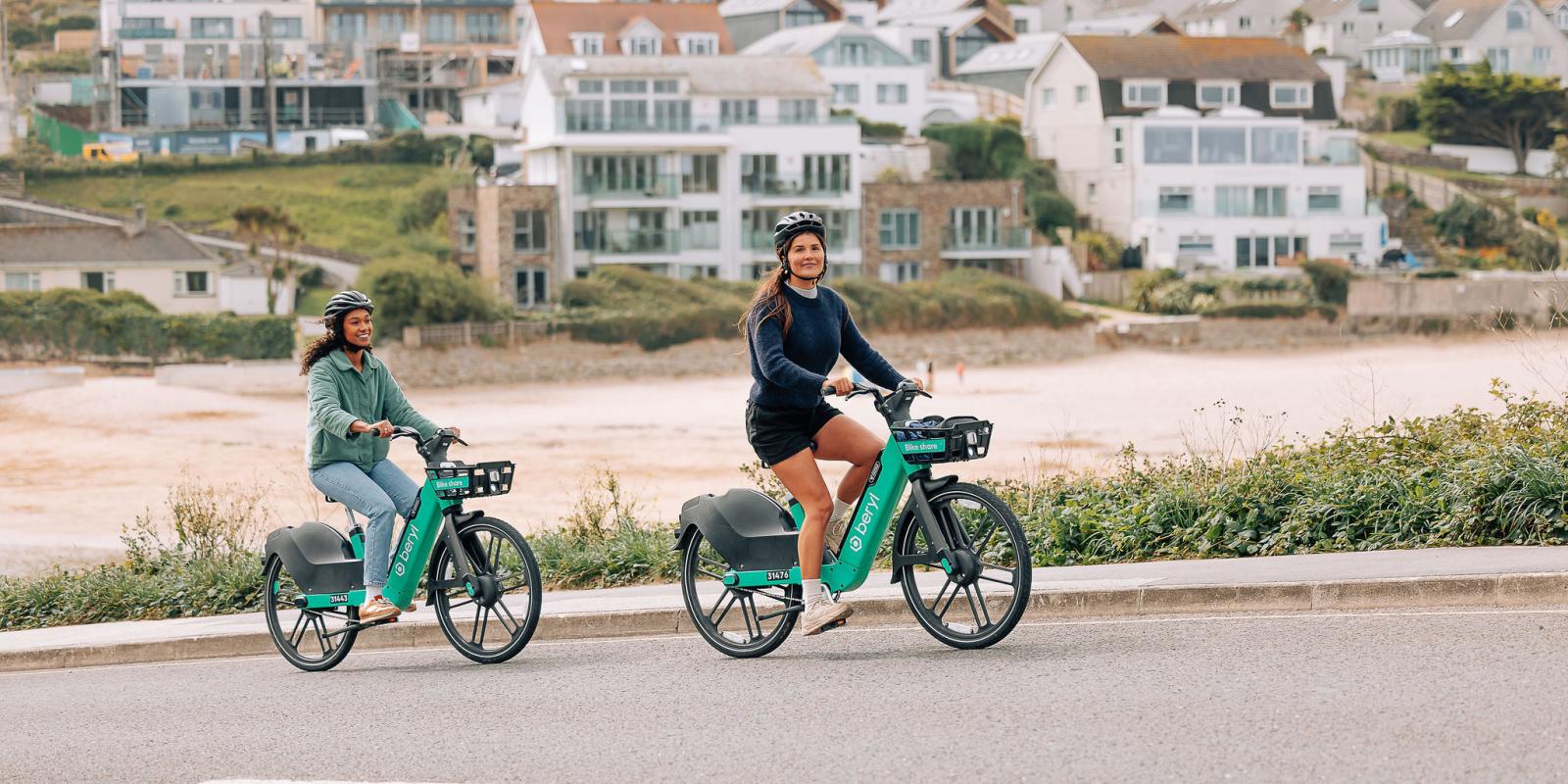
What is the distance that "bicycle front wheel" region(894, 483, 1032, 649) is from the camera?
8.34 m

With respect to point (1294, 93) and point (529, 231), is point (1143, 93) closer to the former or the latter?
point (1294, 93)

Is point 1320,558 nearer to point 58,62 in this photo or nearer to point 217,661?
point 217,661

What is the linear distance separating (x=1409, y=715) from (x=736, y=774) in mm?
2463

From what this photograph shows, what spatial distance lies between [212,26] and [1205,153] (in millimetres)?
73566

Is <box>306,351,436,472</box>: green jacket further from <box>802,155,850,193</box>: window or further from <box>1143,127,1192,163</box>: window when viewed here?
<box>1143,127,1192,163</box>: window

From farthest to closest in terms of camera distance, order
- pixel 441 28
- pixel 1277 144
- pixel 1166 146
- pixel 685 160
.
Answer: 1. pixel 441 28
2. pixel 1277 144
3. pixel 1166 146
4. pixel 685 160

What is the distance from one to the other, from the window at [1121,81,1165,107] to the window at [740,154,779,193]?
17.8 metres

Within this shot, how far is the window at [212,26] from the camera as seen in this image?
410 ft

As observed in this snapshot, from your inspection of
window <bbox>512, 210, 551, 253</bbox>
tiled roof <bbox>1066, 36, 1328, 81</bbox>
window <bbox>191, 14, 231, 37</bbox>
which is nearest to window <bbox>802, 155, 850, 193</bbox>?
window <bbox>512, 210, 551, 253</bbox>

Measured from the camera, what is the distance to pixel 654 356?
63562mm

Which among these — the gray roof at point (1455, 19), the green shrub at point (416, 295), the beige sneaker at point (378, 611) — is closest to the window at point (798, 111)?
the green shrub at point (416, 295)

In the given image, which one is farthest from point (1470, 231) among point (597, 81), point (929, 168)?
point (597, 81)

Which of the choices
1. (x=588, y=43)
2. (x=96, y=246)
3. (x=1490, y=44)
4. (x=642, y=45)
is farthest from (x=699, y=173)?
(x=1490, y=44)

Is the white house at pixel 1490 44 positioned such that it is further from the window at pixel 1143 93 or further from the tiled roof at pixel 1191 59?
the window at pixel 1143 93
